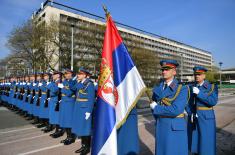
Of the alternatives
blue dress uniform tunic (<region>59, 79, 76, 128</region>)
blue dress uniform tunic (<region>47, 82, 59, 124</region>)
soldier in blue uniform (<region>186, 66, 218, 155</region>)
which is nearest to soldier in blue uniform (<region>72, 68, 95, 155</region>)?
blue dress uniform tunic (<region>59, 79, 76, 128</region>)

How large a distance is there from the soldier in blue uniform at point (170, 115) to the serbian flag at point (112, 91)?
0.40 m

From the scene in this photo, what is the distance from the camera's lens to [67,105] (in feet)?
21.2

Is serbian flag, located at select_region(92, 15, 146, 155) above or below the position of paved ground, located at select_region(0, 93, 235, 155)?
above

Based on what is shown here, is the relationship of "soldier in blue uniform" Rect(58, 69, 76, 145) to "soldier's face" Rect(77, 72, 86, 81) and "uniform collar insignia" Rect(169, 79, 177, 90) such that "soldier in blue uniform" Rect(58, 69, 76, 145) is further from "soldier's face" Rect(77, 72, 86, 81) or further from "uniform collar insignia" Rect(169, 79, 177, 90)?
"uniform collar insignia" Rect(169, 79, 177, 90)

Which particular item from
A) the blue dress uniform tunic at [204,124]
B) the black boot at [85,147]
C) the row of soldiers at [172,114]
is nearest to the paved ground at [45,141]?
the black boot at [85,147]

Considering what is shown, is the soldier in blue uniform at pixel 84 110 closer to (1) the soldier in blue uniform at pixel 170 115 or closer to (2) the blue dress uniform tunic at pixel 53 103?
(2) the blue dress uniform tunic at pixel 53 103

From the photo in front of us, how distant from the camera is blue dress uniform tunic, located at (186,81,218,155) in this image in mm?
4039

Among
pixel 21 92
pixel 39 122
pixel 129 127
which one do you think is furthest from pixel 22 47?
pixel 129 127

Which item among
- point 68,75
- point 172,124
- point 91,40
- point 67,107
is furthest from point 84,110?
point 91,40

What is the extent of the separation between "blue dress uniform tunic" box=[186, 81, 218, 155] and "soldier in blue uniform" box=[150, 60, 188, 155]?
0.91 meters

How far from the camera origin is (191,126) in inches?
171

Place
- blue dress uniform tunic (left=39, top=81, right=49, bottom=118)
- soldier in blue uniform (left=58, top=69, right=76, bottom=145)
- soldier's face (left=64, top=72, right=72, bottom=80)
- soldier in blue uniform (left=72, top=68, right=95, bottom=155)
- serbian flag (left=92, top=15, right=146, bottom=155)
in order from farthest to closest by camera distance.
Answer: blue dress uniform tunic (left=39, top=81, right=49, bottom=118), soldier's face (left=64, top=72, right=72, bottom=80), soldier in blue uniform (left=58, top=69, right=76, bottom=145), soldier in blue uniform (left=72, top=68, right=95, bottom=155), serbian flag (left=92, top=15, right=146, bottom=155)

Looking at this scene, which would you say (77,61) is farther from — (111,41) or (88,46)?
(111,41)

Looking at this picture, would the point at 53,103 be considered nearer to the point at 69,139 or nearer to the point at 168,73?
→ the point at 69,139
